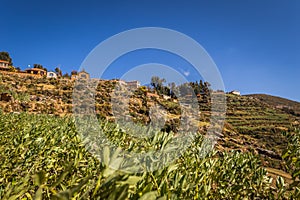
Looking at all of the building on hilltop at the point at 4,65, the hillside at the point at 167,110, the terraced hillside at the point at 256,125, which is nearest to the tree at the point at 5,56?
the building on hilltop at the point at 4,65

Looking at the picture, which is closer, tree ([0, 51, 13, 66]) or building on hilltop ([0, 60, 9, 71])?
building on hilltop ([0, 60, 9, 71])

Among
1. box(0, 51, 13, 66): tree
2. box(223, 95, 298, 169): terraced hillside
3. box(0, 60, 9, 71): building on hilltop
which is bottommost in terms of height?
box(223, 95, 298, 169): terraced hillside

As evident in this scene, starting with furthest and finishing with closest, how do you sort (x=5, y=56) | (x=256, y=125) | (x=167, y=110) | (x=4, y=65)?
(x=5, y=56)
(x=4, y=65)
(x=256, y=125)
(x=167, y=110)

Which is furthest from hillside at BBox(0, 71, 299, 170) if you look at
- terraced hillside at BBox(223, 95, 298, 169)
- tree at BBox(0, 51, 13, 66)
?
tree at BBox(0, 51, 13, 66)

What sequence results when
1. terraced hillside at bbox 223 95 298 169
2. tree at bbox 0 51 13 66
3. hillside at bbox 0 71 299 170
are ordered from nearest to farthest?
hillside at bbox 0 71 299 170 → terraced hillside at bbox 223 95 298 169 → tree at bbox 0 51 13 66

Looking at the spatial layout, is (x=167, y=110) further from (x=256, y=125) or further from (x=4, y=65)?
(x=4, y=65)

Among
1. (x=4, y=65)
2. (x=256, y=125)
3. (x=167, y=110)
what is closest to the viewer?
(x=167, y=110)

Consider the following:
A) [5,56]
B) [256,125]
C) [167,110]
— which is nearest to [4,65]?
[5,56]

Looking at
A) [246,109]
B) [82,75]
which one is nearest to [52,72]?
[82,75]

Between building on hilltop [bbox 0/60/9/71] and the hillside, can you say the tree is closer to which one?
building on hilltop [bbox 0/60/9/71]

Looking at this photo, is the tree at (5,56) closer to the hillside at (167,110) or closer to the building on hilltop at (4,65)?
the building on hilltop at (4,65)

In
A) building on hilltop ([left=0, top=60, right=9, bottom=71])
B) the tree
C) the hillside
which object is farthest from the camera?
the tree

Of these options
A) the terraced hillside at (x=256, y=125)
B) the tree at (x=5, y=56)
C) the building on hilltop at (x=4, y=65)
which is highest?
the tree at (x=5, y=56)

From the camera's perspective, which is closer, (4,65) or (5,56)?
(4,65)
